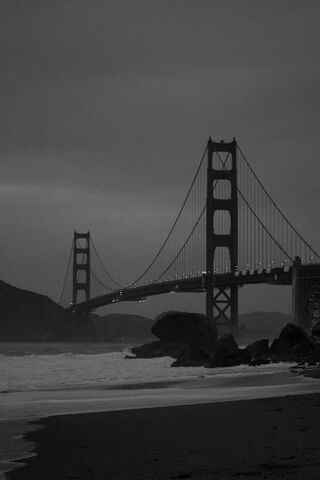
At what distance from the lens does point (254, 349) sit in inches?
1442

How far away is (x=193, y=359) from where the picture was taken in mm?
33531

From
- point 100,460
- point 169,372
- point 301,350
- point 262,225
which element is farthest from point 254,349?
point 262,225

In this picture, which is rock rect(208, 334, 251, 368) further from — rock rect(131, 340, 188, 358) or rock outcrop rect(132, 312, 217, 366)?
rock outcrop rect(132, 312, 217, 366)

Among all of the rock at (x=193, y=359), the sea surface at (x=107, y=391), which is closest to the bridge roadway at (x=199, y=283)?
the rock at (x=193, y=359)

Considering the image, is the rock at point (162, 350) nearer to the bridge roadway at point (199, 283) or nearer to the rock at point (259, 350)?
the rock at point (259, 350)

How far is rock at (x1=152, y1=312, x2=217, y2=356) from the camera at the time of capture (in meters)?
45.8

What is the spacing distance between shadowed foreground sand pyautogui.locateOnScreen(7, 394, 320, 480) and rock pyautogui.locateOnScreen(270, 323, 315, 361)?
19333 millimetres

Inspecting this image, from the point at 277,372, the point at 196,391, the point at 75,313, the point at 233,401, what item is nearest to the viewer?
the point at 233,401

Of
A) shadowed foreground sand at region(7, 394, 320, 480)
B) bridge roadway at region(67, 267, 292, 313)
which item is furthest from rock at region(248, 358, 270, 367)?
bridge roadway at region(67, 267, 292, 313)

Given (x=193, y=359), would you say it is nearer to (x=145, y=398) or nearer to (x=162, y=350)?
(x=162, y=350)

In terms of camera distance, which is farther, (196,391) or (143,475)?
(196,391)

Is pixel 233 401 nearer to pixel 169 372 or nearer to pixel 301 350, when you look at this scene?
pixel 169 372

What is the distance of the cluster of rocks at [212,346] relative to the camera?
31938 millimetres

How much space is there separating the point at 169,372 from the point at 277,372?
5381 mm
